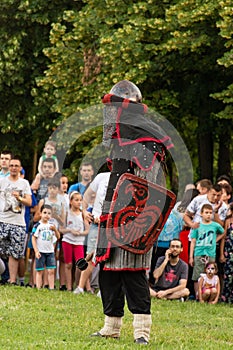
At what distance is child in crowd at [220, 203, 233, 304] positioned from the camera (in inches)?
554

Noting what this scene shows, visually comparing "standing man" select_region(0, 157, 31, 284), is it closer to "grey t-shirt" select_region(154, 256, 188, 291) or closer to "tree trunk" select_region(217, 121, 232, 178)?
"grey t-shirt" select_region(154, 256, 188, 291)

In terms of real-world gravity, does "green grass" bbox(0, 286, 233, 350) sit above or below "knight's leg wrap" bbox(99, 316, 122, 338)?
below

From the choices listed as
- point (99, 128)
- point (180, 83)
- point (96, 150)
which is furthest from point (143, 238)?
point (180, 83)

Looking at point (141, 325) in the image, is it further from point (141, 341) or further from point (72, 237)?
point (72, 237)

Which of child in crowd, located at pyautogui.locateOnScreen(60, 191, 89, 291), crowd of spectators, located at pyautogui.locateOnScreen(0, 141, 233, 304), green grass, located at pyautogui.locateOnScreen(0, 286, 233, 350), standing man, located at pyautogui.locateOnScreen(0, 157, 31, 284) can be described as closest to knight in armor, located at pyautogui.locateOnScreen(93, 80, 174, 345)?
green grass, located at pyautogui.locateOnScreen(0, 286, 233, 350)

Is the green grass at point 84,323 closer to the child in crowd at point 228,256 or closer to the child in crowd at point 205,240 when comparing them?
the child in crowd at point 228,256

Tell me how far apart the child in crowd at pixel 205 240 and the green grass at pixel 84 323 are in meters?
0.90

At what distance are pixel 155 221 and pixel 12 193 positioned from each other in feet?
19.7

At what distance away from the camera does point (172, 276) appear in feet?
45.5

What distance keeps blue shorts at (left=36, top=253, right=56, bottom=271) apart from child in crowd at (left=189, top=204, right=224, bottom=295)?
2.11 meters

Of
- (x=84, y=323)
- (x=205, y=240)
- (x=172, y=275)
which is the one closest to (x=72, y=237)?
(x=172, y=275)

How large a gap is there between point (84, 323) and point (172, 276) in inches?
175

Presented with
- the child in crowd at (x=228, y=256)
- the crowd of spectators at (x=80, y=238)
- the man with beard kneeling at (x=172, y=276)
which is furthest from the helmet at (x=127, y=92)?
the child in crowd at (x=228, y=256)

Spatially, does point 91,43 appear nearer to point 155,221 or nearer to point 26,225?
point 26,225
